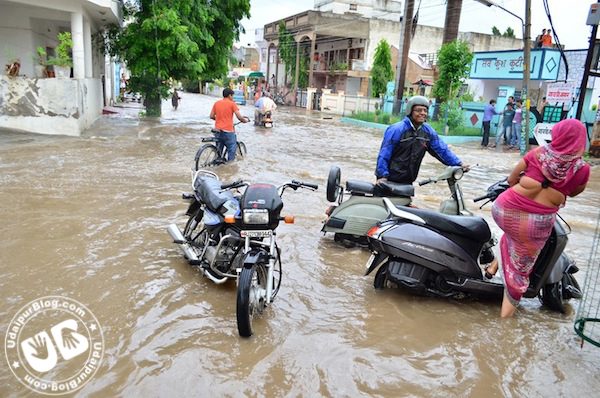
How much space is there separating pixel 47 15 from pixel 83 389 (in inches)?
644

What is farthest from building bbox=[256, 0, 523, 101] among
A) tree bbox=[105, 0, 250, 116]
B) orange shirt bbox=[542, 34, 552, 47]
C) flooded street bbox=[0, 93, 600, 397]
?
flooded street bbox=[0, 93, 600, 397]

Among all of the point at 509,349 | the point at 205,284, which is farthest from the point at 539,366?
the point at 205,284

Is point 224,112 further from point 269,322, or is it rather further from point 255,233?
point 269,322

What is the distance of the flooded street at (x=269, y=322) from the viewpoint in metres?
2.99

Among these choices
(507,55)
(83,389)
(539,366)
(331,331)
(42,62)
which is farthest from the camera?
(507,55)

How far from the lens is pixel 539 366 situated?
10.9 ft

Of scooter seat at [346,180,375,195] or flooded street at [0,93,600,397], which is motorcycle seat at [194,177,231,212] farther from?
scooter seat at [346,180,375,195]

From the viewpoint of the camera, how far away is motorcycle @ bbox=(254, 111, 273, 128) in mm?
18550

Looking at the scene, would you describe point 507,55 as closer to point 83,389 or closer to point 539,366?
point 539,366

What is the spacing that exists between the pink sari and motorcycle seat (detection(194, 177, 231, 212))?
88.1 inches

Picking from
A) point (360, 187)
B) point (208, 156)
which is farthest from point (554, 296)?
point (208, 156)

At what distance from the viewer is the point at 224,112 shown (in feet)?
31.6

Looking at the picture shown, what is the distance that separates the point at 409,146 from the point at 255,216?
7.83ft

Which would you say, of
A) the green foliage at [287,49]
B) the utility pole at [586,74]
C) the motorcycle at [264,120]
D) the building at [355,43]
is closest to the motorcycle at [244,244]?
the utility pole at [586,74]
